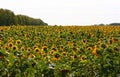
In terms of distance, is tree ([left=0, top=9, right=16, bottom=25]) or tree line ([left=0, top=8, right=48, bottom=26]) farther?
tree line ([left=0, top=8, right=48, bottom=26])

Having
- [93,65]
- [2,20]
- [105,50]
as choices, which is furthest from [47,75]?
[2,20]

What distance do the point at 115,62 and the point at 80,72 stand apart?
1055mm

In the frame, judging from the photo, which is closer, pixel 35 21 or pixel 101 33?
pixel 101 33

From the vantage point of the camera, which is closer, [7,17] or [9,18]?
[7,17]

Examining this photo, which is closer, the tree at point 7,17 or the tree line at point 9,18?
the tree at point 7,17

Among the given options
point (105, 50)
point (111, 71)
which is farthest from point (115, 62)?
point (105, 50)

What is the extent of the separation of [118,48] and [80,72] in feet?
6.81

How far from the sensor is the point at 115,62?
9445mm

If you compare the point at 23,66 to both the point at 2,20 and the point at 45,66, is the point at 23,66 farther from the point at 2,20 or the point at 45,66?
the point at 2,20

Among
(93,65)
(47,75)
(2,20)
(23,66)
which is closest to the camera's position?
(47,75)

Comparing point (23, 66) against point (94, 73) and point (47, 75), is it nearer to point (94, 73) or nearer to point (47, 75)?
point (47, 75)

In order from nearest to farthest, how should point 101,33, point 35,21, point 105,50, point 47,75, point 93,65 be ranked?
point 47,75 → point 93,65 → point 105,50 → point 101,33 → point 35,21

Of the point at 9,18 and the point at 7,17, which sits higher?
the point at 7,17

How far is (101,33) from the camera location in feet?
78.8
